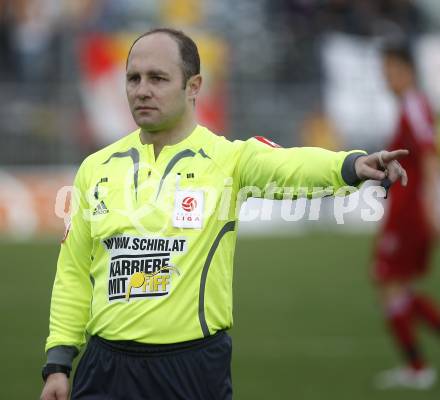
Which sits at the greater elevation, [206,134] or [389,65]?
[389,65]

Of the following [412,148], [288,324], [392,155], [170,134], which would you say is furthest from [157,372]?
[288,324]

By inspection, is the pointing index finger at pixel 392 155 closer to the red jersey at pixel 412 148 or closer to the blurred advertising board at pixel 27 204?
the red jersey at pixel 412 148

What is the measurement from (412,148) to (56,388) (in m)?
5.01

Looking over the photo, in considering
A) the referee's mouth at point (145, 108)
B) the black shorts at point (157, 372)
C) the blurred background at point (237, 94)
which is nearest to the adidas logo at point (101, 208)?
the referee's mouth at point (145, 108)

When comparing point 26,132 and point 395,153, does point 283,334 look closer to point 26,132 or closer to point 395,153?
point 395,153

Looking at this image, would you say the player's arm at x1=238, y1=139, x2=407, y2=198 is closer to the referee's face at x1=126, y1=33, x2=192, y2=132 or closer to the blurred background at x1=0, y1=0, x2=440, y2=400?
the referee's face at x1=126, y1=33, x2=192, y2=132

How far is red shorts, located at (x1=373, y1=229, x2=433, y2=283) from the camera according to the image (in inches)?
339

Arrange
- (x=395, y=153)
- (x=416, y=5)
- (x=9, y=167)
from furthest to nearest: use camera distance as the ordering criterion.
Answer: (x=416, y=5), (x=9, y=167), (x=395, y=153)

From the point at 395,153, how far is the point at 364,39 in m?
18.4

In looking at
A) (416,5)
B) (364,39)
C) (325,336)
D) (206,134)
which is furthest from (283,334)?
(416,5)

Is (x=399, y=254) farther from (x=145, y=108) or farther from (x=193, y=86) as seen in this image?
(x=145, y=108)

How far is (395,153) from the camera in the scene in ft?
11.2

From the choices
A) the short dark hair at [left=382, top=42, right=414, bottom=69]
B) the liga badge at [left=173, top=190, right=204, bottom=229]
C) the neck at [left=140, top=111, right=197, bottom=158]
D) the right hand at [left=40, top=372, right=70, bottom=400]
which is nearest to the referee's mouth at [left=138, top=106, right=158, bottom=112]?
the neck at [left=140, top=111, right=197, bottom=158]

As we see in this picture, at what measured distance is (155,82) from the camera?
3934 mm
